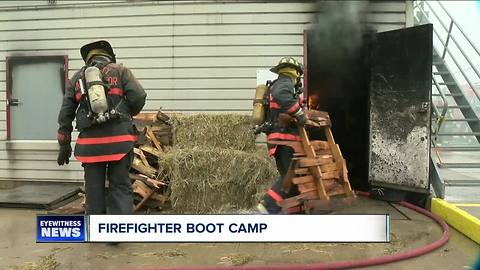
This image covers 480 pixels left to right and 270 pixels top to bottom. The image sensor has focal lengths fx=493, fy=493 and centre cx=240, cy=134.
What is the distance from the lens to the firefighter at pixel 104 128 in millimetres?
4410

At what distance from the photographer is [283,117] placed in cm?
501

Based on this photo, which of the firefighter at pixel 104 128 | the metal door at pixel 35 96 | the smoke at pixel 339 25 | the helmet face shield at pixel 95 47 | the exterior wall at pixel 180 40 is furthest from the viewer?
the metal door at pixel 35 96

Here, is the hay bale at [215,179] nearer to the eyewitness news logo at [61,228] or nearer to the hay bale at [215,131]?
the hay bale at [215,131]

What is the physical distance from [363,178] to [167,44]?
12.0 feet

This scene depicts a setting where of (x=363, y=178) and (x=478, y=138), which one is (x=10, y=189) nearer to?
(x=363, y=178)

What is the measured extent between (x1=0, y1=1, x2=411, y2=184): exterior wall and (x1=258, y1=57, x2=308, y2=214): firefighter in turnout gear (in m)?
1.96

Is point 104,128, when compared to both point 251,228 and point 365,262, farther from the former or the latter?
point 365,262

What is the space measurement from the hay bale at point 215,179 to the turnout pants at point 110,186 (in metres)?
1.22

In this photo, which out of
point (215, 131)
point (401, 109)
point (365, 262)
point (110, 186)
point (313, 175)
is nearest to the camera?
point (365, 262)

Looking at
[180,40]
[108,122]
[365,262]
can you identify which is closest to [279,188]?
[365,262]

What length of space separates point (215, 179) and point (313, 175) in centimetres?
120

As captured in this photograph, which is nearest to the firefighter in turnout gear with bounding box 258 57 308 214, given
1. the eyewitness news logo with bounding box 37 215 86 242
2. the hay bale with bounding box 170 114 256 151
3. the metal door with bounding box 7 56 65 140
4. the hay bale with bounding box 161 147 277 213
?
the hay bale with bounding box 161 147 277 213

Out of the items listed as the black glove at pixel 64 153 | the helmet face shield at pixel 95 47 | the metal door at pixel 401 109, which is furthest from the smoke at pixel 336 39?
the black glove at pixel 64 153

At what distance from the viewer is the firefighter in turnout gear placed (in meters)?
4.96
